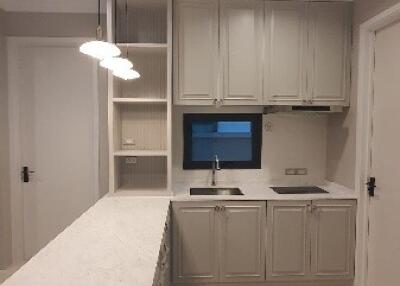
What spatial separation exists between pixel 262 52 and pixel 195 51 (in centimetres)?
62

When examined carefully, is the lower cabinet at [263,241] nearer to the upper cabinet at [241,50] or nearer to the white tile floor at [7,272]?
the upper cabinet at [241,50]

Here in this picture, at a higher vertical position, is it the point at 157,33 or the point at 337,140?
the point at 157,33

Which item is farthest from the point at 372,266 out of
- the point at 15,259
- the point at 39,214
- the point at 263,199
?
the point at 15,259

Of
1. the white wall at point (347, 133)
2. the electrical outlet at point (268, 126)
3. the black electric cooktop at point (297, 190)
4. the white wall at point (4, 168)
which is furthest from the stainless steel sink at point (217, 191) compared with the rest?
the white wall at point (4, 168)

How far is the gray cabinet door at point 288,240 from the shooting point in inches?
115

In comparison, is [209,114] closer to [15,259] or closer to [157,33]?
[157,33]

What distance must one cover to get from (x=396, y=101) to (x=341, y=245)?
4.42ft

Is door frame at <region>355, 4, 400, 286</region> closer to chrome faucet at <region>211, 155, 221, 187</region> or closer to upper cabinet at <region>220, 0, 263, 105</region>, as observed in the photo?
upper cabinet at <region>220, 0, 263, 105</region>

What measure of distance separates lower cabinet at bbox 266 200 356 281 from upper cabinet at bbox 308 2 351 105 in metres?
1.00

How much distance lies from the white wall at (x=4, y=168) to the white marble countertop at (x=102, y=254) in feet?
5.46

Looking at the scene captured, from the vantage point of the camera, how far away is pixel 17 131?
3451mm

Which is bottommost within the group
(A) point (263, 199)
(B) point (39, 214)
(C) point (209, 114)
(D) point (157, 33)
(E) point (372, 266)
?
(E) point (372, 266)

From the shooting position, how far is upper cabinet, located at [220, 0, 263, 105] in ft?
9.87

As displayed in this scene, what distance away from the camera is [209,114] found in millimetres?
3406
